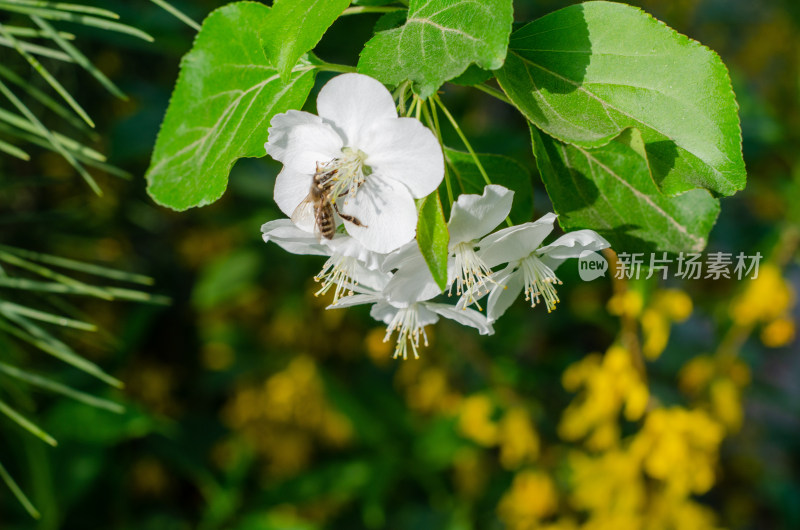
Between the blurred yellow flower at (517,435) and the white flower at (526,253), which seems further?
the blurred yellow flower at (517,435)

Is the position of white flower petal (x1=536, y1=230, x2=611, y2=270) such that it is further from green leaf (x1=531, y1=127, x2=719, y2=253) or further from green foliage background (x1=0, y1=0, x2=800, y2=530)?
green foliage background (x1=0, y1=0, x2=800, y2=530)

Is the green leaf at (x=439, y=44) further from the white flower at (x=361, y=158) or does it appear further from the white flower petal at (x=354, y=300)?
the white flower petal at (x=354, y=300)

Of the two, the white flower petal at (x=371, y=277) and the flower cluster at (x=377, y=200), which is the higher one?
the flower cluster at (x=377, y=200)

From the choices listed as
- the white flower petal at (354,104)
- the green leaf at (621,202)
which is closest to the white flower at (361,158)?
the white flower petal at (354,104)

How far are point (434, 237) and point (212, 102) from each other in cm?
22

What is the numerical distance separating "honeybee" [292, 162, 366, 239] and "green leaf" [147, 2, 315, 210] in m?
0.06

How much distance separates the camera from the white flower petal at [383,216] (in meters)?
0.47

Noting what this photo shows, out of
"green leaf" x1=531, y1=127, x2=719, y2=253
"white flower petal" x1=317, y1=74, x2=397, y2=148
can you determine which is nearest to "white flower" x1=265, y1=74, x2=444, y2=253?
"white flower petal" x1=317, y1=74, x2=397, y2=148

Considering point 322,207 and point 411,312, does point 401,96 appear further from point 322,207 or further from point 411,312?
point 411,312

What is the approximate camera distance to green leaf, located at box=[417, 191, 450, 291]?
0.43 meters

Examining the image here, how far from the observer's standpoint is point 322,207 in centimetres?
50

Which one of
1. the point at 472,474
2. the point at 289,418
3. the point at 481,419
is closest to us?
the point at 481,419

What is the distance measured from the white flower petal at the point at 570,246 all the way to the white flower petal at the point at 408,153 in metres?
0.12

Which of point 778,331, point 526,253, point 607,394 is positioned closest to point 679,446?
point 607,394
